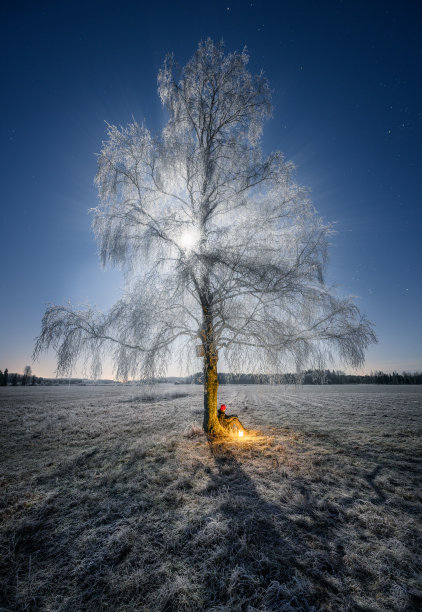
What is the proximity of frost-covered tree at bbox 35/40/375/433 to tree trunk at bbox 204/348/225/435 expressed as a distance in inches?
1.7

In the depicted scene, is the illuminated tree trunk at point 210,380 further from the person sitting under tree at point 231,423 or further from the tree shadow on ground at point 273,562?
the tree shadow on ground at point 273,562

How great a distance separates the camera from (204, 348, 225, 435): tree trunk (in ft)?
24.2

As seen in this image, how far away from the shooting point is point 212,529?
→ 10.3 feet

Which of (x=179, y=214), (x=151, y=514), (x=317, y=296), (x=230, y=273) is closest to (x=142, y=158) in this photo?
(x=179, y=214)

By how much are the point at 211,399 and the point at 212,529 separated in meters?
4.37

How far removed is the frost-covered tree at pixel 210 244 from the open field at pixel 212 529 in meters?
2.40

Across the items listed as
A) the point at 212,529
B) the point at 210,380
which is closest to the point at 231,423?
the point at 210,380

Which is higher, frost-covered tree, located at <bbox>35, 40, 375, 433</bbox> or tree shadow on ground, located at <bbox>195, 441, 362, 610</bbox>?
frost-covered tree, located at <bbox>35, 40, 375, 433</bbox>

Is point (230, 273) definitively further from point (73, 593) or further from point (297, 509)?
point (73, 593)

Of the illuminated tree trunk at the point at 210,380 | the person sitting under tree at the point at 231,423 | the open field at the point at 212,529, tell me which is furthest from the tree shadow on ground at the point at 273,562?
the person sitting under tree at the point at 231,423

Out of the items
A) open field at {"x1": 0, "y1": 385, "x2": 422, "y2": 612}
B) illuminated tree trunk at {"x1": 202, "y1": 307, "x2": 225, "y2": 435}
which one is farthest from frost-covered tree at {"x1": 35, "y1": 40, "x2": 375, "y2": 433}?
open field at {"x1": 0, "y1": 385, "x2": 422, "y2": 612}

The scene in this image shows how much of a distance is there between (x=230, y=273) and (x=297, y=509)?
491cm

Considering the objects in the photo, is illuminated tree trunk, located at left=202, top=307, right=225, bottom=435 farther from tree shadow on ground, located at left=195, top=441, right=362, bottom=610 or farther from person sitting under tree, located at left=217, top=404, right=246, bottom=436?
tree shadow on ground, located at left=195, top=441, right=362, bottom=610

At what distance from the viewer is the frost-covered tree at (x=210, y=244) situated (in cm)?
623
